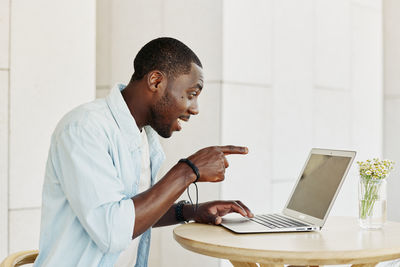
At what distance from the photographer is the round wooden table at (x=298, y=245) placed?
1526mm

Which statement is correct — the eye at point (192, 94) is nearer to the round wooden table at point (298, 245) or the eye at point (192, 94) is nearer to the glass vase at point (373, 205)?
the round wooden table at point (298, 245)

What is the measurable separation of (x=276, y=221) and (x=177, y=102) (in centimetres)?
64

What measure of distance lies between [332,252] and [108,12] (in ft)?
7.95

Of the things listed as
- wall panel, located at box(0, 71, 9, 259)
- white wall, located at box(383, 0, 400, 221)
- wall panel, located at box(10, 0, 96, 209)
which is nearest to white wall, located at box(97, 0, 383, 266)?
white wall, located at box(383, 0, 400, 221)

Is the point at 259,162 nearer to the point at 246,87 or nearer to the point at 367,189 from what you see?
the point at 246,87

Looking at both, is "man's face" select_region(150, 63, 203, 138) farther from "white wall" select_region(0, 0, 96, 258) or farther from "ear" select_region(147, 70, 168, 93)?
"white wall" select_region(0, 0, 96, 258)

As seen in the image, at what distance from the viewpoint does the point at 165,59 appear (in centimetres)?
171

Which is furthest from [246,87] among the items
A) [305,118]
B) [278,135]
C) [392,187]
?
[392,187]

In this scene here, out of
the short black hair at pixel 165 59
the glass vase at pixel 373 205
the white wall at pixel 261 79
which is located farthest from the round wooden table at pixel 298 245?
the white wall at pixel 261 79

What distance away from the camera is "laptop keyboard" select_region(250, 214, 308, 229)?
1.87m

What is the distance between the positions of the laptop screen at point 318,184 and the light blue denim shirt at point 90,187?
0.71 meters

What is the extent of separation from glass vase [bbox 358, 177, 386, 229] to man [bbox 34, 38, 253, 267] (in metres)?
0.57

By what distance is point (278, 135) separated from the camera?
3.18 metres

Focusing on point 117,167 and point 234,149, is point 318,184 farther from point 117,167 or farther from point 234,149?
point 117,167
